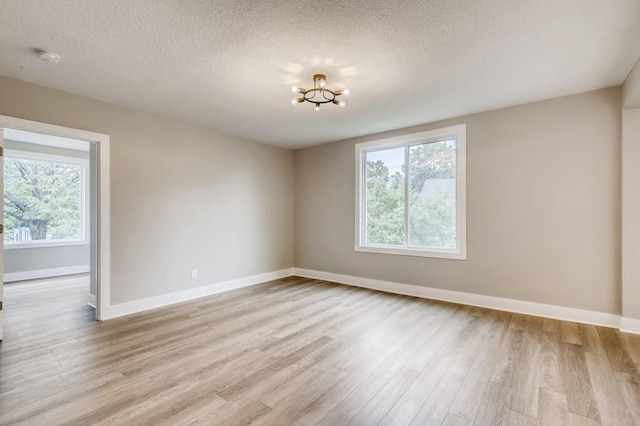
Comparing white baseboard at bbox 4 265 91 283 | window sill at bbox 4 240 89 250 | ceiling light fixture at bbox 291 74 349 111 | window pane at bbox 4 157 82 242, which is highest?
ceiling light fixture at bbox 291 74 349 111

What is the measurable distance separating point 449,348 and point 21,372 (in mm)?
3615

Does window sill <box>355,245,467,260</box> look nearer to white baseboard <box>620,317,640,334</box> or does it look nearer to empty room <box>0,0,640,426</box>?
empty room <box>0,0,640,426</box>

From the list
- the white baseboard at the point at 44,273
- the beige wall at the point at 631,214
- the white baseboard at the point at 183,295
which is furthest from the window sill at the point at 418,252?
the white baseboard at the point at 44,273

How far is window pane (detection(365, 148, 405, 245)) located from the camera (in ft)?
16.1

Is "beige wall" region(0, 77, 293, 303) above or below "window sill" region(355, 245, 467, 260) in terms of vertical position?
above

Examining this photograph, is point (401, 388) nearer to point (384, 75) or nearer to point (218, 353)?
point (218, 353)

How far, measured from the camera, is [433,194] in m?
4.52

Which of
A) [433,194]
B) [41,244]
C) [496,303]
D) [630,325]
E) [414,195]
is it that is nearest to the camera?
[630,325]

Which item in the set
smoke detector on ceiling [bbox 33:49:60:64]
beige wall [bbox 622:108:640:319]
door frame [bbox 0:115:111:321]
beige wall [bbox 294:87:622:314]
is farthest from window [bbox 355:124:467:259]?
smoke detector on ceiling [bbox 33:49:60:64]

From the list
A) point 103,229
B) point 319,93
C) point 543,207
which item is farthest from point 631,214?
point 103,229

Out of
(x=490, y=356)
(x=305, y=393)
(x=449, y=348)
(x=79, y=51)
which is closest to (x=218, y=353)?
Answer: (x=305, y=393)

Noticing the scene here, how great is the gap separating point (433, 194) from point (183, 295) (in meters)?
4.03

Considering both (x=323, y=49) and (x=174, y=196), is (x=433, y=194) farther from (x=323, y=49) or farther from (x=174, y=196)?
(x=174, y=196)

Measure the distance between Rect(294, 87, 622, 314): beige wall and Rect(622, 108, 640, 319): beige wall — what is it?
93 mm
